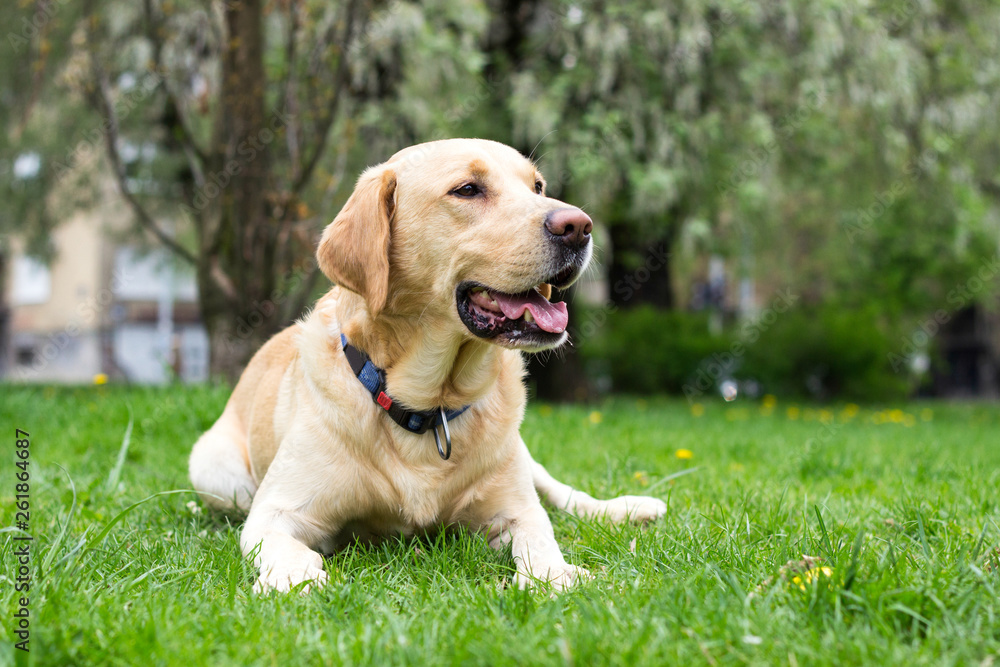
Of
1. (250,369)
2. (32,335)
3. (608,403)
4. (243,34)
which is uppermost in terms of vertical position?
(243,34)

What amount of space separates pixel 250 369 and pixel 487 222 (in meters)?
1.73

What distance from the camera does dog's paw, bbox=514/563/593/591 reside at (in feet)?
7.06

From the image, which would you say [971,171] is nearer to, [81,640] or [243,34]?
[243,34]

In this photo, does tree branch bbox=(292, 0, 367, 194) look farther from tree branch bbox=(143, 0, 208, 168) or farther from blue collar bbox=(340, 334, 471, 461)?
blue collar bbox=(340, 334, 471, 461)

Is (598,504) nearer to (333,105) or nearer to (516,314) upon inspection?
(516,314)

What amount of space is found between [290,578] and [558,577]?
0.76 metres

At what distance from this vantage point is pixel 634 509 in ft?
9.85

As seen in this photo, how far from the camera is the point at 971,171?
1030 centimetres

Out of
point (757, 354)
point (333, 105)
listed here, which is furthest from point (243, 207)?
point (757, 354)

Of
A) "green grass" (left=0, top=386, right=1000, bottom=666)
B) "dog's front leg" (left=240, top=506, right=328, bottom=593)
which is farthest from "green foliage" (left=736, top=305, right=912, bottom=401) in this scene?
"dog's front leg" (left=240, top=506, right=328, bottom=593)

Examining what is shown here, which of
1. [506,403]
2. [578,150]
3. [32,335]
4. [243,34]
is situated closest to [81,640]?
[506,403]

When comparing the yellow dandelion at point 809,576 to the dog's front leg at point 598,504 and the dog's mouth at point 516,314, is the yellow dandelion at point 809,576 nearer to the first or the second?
the dog's front leg at point 598,504

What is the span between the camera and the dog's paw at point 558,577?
2.15m

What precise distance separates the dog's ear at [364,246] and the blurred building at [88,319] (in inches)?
1025
